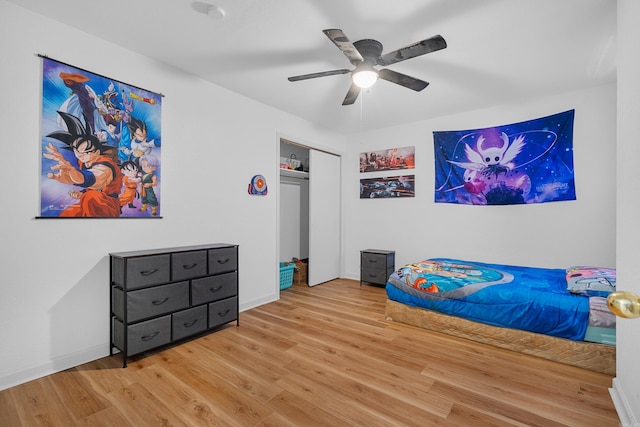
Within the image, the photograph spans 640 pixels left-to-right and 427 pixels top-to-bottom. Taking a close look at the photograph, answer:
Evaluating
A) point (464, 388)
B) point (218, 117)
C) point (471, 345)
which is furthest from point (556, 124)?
point (218, 117)

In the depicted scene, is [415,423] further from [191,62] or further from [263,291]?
[191,62]

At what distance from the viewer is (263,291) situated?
3.76 metres

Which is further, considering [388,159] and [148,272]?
[388,159]

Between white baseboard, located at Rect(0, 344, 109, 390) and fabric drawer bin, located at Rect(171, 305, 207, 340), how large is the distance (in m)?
0.55

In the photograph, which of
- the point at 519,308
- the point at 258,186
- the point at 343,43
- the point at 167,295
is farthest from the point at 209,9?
the point at 519,308

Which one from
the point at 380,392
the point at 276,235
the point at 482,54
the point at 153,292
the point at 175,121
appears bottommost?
the point at 380,392

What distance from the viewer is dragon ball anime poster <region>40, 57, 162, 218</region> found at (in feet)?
7.06

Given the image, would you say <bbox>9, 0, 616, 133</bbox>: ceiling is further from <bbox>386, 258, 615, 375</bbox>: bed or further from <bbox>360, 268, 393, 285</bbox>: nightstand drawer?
<bbox>360, 268, 393, 285</bbox>: nightstand drawer

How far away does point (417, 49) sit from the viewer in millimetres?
2016

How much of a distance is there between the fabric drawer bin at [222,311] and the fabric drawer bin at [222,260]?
32 cm

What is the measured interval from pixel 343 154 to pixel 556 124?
301 centimetres

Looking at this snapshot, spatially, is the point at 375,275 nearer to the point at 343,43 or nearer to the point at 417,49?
the point at 417,49

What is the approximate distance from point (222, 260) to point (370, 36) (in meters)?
2.39

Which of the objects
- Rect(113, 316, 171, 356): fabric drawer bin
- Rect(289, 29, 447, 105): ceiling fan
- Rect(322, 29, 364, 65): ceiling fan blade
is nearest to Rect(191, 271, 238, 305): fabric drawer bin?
Rect(113, 316, 171, 356): fabric drawer bin
